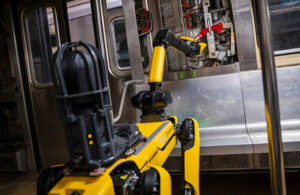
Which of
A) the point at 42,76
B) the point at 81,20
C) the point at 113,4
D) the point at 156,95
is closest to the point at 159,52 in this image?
the point at 156,95

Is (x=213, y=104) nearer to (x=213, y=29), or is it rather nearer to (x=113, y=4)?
(x=213, y=29)

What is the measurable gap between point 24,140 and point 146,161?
357 centimetres

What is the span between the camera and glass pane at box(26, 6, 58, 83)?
12.0 feet

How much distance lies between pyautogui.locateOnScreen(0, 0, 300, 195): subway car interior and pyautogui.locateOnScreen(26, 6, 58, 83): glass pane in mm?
18

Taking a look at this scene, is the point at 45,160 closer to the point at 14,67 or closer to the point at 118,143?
the point at 14,67

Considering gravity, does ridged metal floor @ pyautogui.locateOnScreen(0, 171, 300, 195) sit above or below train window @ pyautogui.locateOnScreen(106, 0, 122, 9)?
below

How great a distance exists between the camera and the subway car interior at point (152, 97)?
0.84m

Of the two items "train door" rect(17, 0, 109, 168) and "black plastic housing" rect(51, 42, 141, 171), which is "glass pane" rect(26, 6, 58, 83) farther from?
"black plastic housing" rect(51, 42, 141, 171)

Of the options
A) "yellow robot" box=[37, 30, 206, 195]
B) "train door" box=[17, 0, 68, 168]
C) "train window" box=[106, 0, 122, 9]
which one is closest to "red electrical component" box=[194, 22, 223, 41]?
"train window" box=[106, 0, 122, 9]

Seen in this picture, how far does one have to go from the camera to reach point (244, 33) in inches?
96.3

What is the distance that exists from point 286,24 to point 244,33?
59cm

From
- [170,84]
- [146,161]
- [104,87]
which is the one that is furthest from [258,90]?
[104,87]

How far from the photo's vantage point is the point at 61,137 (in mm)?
3680

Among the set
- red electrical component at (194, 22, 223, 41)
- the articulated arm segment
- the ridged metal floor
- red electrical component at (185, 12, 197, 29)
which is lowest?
the ridged metal floor
